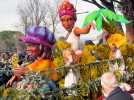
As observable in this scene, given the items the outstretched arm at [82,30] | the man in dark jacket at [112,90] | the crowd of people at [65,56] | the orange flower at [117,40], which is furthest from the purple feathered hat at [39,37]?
the orange flower at [117,40]

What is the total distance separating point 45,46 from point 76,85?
530 millimetres

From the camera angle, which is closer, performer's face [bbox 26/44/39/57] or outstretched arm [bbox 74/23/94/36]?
performer's face [bbox 26/44/39/57]

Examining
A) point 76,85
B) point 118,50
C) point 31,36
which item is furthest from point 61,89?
point 118,50

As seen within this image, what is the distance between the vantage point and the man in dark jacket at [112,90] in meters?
4.82

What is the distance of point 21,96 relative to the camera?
5.00m

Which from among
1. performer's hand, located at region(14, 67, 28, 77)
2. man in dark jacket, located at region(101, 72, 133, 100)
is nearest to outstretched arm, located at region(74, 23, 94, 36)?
performer's hand, located at region(14, 67, 28, 77)

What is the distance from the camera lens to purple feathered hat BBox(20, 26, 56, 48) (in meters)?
5.70

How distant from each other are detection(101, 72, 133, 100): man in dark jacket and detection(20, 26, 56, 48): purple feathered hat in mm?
949

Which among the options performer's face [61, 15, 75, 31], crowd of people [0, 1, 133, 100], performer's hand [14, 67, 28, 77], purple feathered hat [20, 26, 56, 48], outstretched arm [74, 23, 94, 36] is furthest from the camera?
performer's face [61, 15, 75, 31]

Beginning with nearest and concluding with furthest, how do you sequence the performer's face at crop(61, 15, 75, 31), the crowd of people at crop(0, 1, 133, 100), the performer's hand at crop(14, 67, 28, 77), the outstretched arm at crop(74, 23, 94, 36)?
the crowd of people at crop(0, 1, 133, 100), the performer's hand at crop(14, 67, 28, 77), the outstretched arm at crop(74, 23, 94, 36), the performer's face at crop(61, 15, 75, 31)

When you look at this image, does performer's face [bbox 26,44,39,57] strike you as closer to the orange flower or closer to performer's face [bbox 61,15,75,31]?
performer's face [bbox 61,15,75,31]

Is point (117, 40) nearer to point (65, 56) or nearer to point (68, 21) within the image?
point (68, 21)

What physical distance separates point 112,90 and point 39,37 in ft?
3.86

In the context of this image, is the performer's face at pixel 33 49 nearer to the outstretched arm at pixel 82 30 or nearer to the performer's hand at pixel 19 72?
the performer's hand at pixel 19 72
